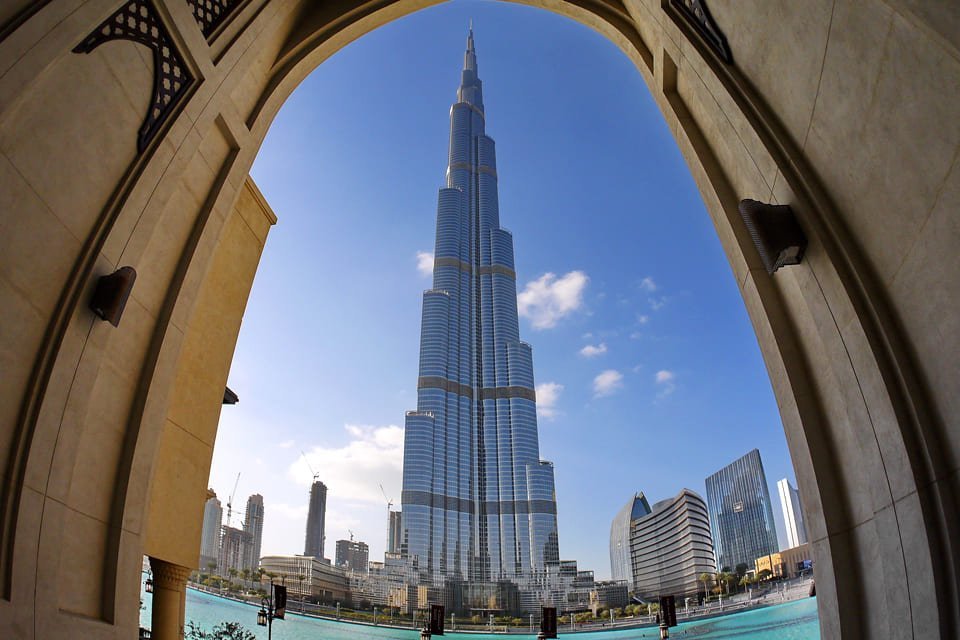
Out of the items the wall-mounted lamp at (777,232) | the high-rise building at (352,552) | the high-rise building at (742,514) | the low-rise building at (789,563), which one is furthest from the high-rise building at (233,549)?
the wall-mounted lamp at (777,232)

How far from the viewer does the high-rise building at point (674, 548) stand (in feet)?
355

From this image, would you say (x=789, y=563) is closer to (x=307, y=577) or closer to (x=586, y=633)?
(x=586, y=633)

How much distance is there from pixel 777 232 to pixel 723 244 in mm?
1892

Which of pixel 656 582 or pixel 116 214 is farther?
pixel 656 582

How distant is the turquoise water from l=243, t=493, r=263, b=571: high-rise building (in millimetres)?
26630

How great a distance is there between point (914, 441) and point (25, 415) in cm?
577

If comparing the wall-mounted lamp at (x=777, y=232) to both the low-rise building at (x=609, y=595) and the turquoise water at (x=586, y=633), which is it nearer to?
the turquoise water at (x=586, y=633)

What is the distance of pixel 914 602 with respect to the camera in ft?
10.4

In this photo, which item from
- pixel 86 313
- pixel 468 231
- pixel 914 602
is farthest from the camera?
pixel 468 231

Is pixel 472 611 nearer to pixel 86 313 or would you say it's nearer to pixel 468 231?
pixel 468 231

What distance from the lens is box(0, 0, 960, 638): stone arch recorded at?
301 cm

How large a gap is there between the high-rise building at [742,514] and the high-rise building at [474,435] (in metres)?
39.7

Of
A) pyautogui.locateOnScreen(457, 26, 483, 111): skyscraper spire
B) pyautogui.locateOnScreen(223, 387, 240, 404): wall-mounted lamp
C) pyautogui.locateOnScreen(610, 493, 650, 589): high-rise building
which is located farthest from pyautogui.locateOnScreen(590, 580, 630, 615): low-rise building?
pyautogui.locateOnScreen(457, 26, 483, 111): skyscraper spire

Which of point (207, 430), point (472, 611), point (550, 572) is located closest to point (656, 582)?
point (550, 572)
